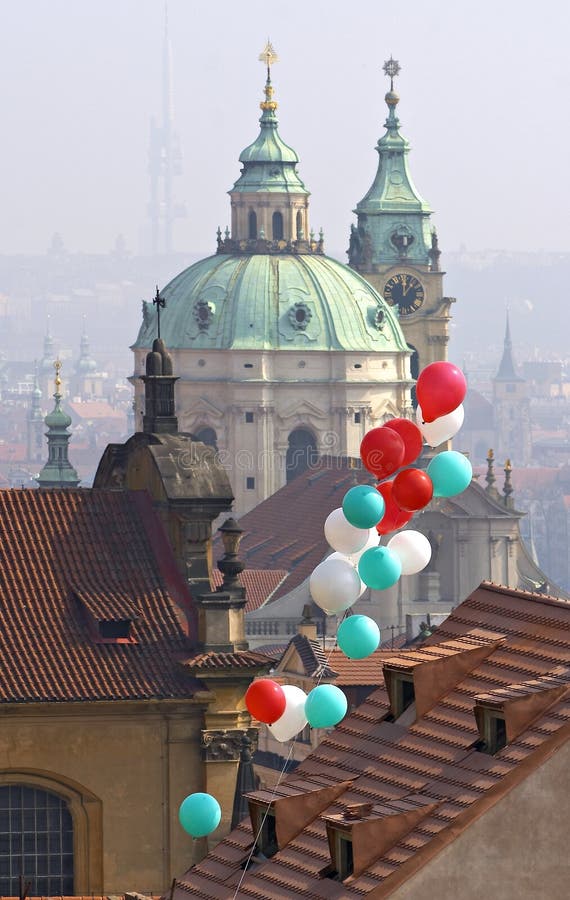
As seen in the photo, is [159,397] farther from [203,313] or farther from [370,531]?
[203,313]

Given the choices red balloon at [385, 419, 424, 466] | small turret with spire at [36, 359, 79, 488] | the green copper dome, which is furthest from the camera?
the green copper dome

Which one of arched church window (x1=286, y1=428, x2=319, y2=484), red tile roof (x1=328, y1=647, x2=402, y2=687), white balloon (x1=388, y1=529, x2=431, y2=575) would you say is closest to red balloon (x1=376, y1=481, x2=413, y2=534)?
white balloon (x1=388, y1=529, x2=431, y2=575)

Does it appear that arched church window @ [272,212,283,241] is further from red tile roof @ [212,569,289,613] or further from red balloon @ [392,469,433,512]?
red balloon @ [392,469,433,512]

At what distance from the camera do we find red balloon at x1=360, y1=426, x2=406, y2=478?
4466cm

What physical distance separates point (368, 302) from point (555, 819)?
13426cm

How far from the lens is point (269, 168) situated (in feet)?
579

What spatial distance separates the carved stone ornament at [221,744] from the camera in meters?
55.0

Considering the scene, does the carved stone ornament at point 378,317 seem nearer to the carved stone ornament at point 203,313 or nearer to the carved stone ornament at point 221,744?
the carved stone ornament at point 203,313

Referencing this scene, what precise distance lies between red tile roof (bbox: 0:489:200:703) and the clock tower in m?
116

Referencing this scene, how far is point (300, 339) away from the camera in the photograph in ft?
561

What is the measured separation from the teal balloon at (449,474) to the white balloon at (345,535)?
1.00 meters

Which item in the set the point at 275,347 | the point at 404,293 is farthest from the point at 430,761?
the point at 404,293

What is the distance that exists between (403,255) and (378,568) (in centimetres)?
13383

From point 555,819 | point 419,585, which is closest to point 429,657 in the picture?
point 555,819
